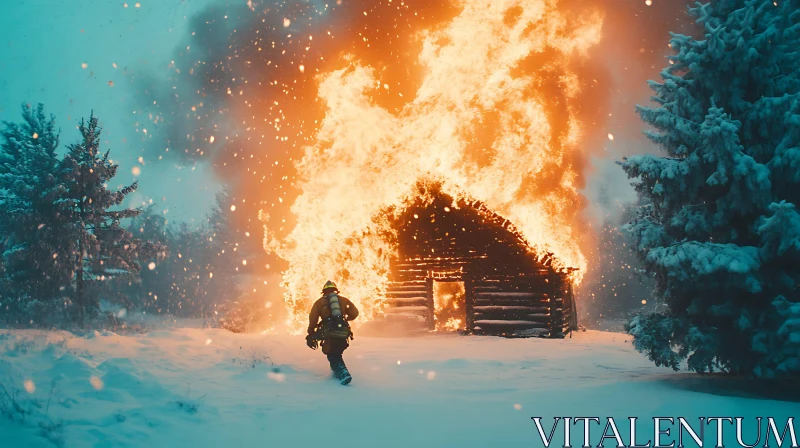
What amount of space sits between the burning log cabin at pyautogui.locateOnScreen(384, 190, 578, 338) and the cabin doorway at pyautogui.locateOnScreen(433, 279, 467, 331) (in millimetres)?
5419

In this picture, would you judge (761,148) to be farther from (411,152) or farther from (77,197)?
(77,197)

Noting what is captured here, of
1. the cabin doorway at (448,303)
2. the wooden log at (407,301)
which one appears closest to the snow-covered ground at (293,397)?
the wooden log at (407,301)

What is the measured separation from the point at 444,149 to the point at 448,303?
8791mm

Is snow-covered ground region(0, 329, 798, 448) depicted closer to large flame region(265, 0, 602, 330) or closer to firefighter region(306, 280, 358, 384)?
firefighter region(306, 280, 358, 384)

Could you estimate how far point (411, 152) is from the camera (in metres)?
19.3

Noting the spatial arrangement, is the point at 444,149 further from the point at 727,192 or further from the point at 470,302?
the point at 727,192

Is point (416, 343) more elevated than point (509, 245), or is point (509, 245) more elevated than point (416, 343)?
point (509, 245)

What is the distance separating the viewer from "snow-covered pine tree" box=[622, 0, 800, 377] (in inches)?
303

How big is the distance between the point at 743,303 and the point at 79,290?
30124 mm

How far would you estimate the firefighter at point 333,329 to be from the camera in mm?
9109

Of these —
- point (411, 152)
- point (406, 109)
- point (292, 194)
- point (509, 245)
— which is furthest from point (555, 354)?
point (292, 194)

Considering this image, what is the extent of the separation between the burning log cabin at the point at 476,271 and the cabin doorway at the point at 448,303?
5.42 meters

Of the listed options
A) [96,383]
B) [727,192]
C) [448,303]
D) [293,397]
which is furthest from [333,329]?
[448,303]

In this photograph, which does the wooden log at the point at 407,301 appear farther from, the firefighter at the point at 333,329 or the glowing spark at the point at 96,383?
the glowing spark at the point at 96,383
